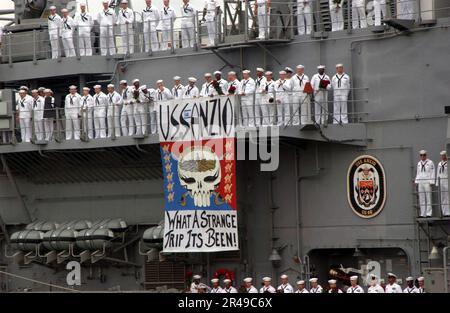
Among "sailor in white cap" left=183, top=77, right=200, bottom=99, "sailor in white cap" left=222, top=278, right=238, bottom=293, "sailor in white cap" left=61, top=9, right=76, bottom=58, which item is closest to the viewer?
"sailor in white cap" left=222, top=278, right=238, bottom=293

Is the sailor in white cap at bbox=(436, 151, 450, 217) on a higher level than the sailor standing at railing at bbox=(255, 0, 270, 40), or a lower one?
lower

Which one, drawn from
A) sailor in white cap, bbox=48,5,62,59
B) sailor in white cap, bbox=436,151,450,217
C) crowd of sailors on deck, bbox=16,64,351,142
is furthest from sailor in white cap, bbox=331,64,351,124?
sailor in white cap, bbox=48,5,62,59

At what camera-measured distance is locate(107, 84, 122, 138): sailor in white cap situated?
29891 mm

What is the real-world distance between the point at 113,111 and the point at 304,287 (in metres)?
6.10

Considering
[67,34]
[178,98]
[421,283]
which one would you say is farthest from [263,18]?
[421,283]

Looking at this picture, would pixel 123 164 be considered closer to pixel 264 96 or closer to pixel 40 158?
pixel 40 158

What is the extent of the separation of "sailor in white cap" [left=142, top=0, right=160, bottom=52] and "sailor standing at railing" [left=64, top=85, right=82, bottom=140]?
210cm

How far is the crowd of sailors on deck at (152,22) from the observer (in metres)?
28.8

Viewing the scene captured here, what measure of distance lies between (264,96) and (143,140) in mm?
3170

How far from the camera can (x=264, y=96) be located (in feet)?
91.2

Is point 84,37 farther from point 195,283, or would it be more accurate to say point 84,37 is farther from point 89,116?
point 195,283

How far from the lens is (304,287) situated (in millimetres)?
27250

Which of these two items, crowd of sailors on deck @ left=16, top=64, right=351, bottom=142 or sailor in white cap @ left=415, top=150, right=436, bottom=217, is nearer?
sailor in white cap @ left=415, top=150, right=436, bottom=217

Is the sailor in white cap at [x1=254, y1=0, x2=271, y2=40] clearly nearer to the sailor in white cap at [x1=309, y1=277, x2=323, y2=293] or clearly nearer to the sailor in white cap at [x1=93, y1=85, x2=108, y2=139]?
the sailor in white cap at [x1=93, y1=85, x2=108, y2=139]
